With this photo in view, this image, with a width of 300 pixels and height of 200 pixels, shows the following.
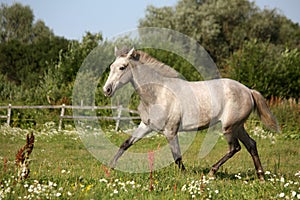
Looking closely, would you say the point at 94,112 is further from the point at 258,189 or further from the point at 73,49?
the point at 258,189

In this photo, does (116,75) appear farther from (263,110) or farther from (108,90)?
(263,110)

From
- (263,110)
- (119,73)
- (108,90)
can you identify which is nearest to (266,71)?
(263,110)

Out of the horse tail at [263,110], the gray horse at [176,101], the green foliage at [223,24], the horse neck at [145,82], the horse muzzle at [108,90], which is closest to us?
the horse muzzle at [108,90]

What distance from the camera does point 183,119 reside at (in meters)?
6.93

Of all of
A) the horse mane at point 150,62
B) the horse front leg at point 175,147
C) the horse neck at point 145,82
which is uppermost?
the horse mane at point 150,62

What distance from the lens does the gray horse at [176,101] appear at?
6.79 meters

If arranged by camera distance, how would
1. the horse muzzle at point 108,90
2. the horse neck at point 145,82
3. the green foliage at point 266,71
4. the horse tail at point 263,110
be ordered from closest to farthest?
1. the horse muzzle at point 108,90
2. the horse neck at point 145,82
3. the horse tail at point 263,110
4. the green foliage at point 266,71

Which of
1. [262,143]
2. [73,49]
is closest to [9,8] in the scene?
[73,49]

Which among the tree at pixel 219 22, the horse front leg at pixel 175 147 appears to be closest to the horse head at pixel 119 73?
the horse front leg at pixel 175 147

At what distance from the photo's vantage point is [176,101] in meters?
6.89

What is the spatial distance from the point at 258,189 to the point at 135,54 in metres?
2.99

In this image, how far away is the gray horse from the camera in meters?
6.79

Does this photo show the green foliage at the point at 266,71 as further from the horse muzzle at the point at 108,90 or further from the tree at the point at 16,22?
the tree at the point at 16,22

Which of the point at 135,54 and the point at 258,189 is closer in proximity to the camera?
the point at 258,189
